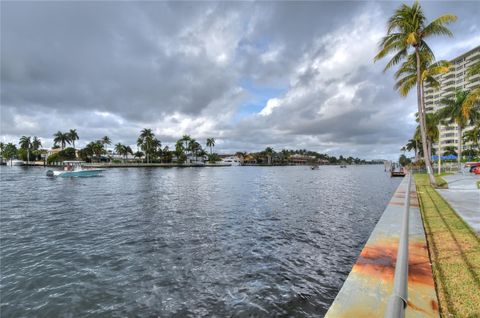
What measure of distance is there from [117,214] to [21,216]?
569cm

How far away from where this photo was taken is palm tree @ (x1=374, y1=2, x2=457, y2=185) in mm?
19344

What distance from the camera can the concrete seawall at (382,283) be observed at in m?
4.22

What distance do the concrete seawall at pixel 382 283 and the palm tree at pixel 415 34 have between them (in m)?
16.8

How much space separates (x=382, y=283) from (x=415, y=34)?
870 inches

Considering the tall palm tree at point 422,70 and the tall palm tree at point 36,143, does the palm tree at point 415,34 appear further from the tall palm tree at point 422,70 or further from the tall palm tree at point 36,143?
the tall palm tree at point 36,143

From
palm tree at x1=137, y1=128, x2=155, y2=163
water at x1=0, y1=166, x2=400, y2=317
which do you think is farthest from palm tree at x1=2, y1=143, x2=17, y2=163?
water at x1=0, y1=166, x2=400, y2=317

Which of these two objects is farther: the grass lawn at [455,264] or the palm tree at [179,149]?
the palm tree at [179,149]

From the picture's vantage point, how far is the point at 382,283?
520cm

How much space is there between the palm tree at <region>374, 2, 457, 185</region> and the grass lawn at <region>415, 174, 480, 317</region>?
1413 cm

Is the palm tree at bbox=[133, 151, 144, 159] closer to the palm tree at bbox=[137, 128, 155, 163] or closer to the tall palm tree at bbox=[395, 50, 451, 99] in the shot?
the palm tree at bbox=[137, 128, 155, 163]

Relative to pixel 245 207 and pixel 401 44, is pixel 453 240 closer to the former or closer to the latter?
pixel 245 207

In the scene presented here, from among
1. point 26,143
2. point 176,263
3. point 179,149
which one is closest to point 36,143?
point 26,143

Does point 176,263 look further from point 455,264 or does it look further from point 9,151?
point 9,151

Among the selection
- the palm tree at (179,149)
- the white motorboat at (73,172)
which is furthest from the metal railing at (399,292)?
the palm tree at (179,149)
